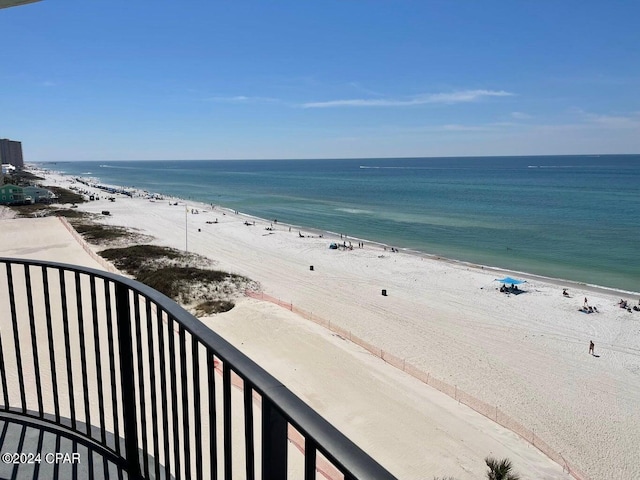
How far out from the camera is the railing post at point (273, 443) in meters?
1.16

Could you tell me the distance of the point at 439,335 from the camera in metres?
19.1

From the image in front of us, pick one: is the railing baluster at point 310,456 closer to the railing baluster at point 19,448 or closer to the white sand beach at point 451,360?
the railing baluster at point 19,448

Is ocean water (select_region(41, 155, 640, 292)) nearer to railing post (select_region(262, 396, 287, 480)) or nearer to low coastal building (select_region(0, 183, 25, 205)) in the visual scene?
low coastal building (select_region(0, 183, 25, 205))

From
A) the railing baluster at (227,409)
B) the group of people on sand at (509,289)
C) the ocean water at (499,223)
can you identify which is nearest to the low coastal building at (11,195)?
the ocean water at (499,223)

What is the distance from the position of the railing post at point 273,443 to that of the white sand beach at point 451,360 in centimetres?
929

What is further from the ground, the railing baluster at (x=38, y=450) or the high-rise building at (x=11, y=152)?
the high-rise building at (x=11, y=152)

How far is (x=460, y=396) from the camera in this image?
45.1 feet

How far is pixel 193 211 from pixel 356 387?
48605 mm

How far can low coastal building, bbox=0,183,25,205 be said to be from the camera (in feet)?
185

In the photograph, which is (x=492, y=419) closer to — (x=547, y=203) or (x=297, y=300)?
(x=297, y=300)

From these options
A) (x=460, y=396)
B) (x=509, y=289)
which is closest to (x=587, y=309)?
(x=509, y=289)

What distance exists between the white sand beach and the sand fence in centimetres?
8

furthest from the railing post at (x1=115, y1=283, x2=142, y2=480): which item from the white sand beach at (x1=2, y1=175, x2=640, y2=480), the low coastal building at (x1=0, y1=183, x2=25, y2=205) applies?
the low coastal building at (x1=0, y1=183, x2=25, y2=205)

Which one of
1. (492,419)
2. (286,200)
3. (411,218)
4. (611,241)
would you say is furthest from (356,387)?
(286,200)
